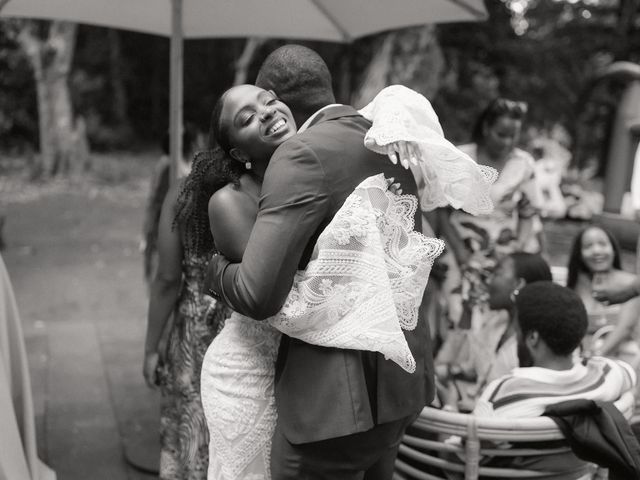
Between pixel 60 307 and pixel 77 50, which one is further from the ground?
pixel 77 50

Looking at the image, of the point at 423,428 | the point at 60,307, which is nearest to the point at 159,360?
the point at 423,428

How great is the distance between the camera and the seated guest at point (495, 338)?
3562 mm

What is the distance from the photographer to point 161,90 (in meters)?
21.3

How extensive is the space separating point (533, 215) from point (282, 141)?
7.52 feet

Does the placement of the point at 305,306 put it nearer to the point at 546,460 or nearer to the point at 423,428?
the point at 423,428

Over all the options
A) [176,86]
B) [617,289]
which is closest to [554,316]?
[617,289]

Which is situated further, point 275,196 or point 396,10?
point 396,10

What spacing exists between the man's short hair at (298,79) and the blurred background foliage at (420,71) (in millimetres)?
8201

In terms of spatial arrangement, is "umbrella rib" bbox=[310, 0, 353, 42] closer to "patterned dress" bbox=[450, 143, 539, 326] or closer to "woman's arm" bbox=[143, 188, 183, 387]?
"patterned dress" bbox=[450, 143, 539, 326]

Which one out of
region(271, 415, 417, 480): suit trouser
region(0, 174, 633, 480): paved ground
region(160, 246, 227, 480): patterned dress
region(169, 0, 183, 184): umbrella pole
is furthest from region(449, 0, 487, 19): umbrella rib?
region(0, 174, 633, 480): paved ground

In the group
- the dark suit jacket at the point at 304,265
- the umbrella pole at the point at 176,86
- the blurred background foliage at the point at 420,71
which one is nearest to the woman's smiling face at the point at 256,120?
the dark suit jacket at the point at 304,265

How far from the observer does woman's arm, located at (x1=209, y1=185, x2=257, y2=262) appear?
5.97 ft

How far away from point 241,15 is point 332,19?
1.62 feet

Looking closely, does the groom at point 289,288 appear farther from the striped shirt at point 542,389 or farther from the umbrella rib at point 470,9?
the umbrella rib at point 470,9
